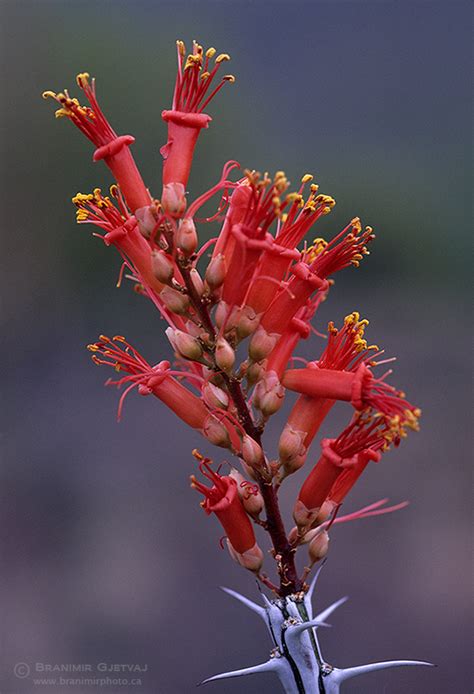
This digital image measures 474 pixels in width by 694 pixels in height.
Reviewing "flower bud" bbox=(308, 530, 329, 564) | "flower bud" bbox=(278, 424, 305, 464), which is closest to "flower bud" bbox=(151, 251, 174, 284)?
"flower bud" bbox=(278, 424, 305, 464)

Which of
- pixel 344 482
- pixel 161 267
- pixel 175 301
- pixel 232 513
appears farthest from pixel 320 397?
pixel 161 267

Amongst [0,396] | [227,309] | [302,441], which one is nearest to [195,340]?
[227,309]

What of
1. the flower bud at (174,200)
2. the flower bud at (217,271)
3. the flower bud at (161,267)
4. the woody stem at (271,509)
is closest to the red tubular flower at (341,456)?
the woody stem at (271,509)

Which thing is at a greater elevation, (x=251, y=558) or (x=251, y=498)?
(x=251, y=498)

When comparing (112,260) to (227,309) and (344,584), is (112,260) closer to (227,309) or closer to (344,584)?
(344,584)

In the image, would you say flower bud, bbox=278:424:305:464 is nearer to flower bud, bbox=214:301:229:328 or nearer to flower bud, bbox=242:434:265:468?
flower bud, bbox=242:434:265:468

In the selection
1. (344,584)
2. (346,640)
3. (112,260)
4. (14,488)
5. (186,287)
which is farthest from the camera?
(112,260)

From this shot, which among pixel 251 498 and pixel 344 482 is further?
pixel 344 482

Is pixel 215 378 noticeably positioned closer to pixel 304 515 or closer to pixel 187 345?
pixel 187 345
